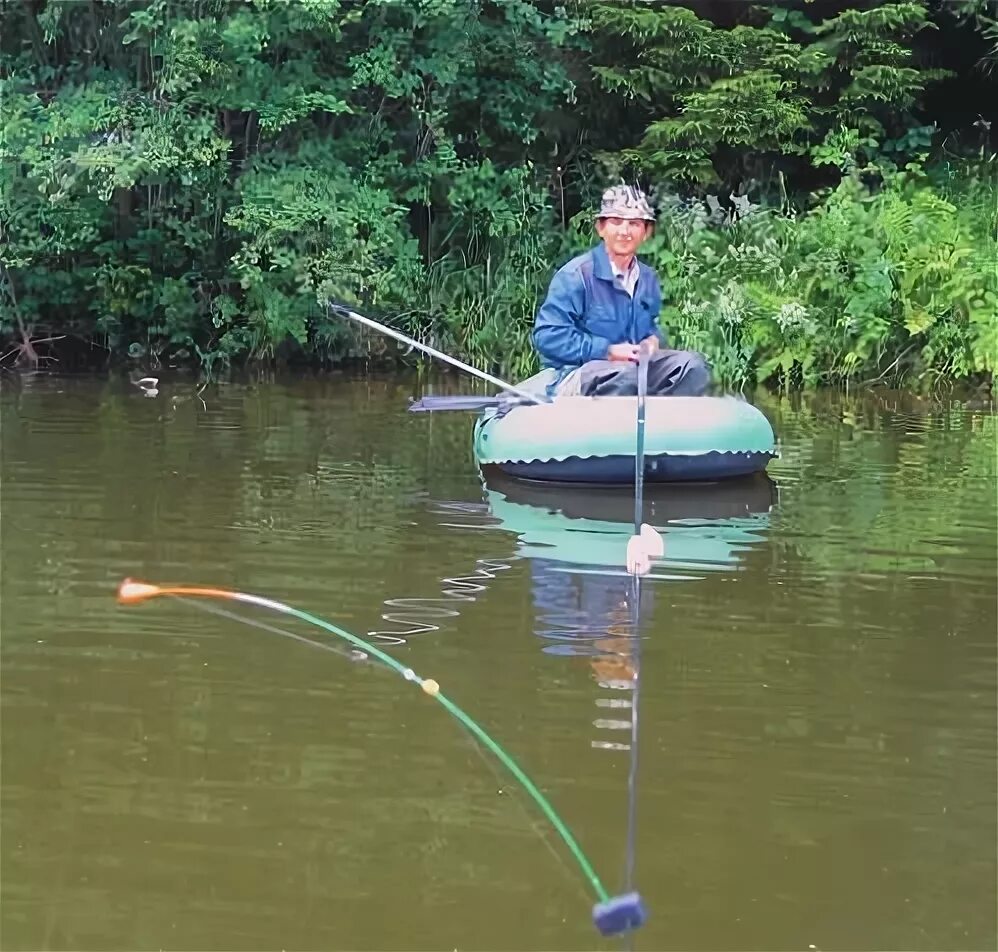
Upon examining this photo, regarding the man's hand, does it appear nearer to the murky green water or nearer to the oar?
the oar

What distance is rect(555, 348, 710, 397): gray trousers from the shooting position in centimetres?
711

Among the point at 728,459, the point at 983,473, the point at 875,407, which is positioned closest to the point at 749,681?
the point at 728,459

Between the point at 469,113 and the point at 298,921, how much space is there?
11.1 metres

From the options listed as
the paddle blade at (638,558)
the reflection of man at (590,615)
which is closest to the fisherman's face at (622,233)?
the reflection of man at (590,615)

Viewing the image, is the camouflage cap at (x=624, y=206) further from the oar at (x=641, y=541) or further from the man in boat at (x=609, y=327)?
the oar at (x=641, y=541)

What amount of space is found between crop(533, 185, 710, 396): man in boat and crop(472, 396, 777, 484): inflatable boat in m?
0.18

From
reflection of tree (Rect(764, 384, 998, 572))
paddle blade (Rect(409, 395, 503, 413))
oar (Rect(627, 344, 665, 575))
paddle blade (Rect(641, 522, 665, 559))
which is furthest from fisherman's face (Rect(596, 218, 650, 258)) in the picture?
paddle blade (Rect(641, 522, 665, 559))

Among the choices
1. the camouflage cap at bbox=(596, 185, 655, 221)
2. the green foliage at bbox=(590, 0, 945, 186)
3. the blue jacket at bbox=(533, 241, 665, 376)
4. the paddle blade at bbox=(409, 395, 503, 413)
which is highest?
the green foliage at bbox=(590, 0, 945, 186)

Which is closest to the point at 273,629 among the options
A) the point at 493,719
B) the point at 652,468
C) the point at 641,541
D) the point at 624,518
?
the point at 493,719

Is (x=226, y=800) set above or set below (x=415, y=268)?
below

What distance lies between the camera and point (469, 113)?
13125 mm

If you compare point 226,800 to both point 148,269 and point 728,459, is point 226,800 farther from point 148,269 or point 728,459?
point 148,269

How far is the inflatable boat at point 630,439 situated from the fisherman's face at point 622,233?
752 mm

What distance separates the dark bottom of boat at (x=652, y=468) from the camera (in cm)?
693
